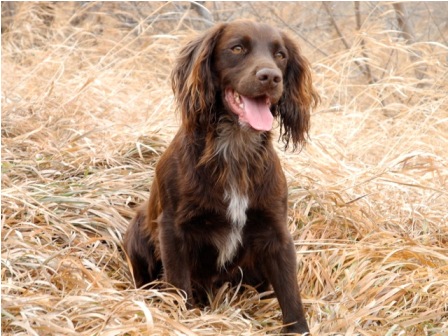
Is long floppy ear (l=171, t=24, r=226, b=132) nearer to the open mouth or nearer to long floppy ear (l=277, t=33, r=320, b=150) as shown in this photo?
the open mouth

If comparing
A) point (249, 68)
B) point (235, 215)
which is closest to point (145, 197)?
point (235, 215)

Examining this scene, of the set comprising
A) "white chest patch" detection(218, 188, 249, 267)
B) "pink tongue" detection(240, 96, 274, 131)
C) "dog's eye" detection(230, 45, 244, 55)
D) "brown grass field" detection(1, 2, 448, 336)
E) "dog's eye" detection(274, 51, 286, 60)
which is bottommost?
"brown grass field" detection(1, 2, 448, 336)

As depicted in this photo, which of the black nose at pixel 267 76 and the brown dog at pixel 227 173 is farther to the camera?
the brown dog at pixel 227 173

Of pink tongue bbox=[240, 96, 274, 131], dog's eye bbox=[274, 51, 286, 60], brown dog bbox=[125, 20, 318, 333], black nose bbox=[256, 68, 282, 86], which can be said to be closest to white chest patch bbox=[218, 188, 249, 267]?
brown dog bbox=[125, 20, 318, 333]

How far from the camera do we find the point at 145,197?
14.3 feet

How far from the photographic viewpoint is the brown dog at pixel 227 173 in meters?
3.33

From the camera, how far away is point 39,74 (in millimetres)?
6309

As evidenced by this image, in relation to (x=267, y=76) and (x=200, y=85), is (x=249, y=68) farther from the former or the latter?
(x=200, y=85)

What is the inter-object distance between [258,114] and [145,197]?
1228mm

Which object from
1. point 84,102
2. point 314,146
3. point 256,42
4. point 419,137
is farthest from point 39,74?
point 256,42

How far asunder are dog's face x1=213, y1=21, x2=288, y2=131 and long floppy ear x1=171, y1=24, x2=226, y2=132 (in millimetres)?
32

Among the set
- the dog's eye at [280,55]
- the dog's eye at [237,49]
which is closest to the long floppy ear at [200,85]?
the dog's eye at [237,49]

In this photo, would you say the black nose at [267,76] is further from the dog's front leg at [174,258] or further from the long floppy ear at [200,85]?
the dog's front leg at [174,258]

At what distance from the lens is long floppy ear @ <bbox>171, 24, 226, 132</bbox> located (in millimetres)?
3377
